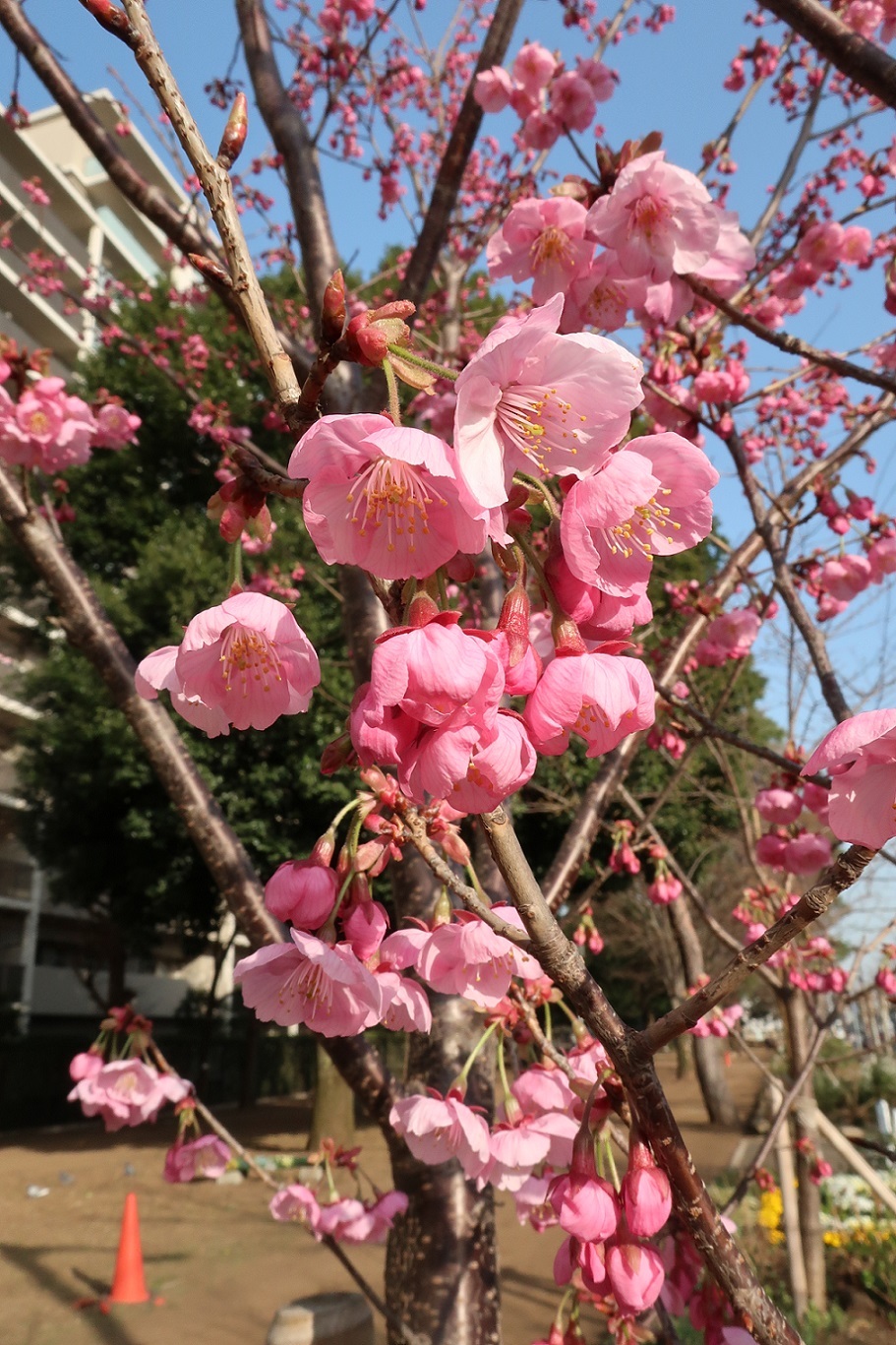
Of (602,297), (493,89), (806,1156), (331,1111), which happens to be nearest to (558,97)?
(493,89)

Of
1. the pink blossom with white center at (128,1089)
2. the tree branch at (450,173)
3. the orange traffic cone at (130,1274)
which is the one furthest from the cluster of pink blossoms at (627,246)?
the orange traffic cone at (130,1274)

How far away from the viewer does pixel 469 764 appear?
680 mm

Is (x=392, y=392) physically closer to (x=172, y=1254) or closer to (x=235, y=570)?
(x=235, y=570)

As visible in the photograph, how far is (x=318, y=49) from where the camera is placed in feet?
17.5

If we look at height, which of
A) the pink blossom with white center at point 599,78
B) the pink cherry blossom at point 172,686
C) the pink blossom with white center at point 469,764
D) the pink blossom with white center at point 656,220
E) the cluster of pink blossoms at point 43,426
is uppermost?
the pink blossom with white center at point 599,78

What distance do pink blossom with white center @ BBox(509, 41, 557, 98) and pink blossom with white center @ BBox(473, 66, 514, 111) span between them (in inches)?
12.0

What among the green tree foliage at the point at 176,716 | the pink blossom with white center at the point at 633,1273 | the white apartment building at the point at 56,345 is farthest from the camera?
the white apartment building at the point at 56,345

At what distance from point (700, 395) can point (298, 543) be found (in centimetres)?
784

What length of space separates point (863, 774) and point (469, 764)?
436 millimetres

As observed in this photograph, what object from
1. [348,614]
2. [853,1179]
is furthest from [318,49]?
[853,1179]

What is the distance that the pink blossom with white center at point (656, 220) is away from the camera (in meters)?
1.61

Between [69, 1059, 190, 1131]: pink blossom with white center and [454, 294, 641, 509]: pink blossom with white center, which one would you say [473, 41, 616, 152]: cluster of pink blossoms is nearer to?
[454, 294, 641, 509]: pink blossom with white center

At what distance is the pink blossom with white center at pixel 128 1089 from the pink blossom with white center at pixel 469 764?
2.82m

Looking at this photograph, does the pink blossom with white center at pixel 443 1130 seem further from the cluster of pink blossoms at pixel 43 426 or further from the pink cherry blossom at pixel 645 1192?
the cluster of pink blossoms at pixel 43 426
